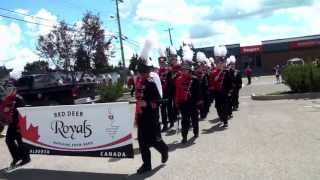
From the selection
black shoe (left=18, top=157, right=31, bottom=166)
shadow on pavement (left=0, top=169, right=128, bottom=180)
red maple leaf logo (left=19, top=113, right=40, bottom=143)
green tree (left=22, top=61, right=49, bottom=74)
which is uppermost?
green tree (left=22, top=61, right=49, bottom=74)

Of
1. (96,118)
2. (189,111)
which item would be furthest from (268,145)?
(96,118)

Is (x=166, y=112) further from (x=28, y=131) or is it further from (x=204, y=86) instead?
(x=28, y=131)

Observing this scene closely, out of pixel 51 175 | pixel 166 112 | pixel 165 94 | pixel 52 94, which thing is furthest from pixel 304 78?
pixel 51 175

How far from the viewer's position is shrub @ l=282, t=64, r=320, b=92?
76.8ft

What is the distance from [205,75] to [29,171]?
7.54 metres

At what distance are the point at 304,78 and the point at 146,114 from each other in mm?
15468

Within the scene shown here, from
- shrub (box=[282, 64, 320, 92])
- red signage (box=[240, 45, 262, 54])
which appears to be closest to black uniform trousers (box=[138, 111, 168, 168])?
shrub (box=[282, 64, 320, 92])

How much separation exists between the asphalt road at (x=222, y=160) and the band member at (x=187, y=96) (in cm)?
42

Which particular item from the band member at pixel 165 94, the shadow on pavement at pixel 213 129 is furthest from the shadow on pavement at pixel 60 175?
the band member at pixel 165 94

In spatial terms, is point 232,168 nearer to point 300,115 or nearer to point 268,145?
point 268,145

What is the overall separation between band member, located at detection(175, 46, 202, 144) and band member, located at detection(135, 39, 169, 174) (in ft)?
8.61

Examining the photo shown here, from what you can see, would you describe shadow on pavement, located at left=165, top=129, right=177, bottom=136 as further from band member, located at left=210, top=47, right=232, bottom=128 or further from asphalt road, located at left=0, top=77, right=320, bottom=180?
band member, located at left=210, top=47, right=232, bottom=128

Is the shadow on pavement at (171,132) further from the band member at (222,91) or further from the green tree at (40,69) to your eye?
the green tree at (40,69)

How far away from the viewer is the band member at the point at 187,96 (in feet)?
39.9
